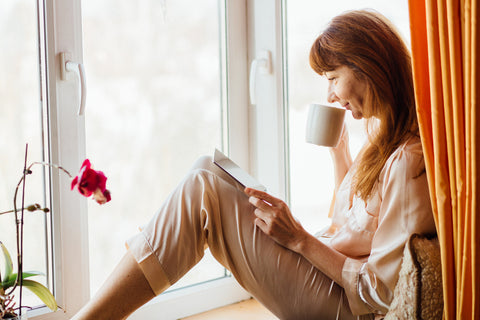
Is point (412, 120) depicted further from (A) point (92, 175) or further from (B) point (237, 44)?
(B) point (237, 44)

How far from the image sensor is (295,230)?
1429 mm

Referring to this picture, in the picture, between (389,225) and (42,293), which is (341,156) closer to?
(389,225)

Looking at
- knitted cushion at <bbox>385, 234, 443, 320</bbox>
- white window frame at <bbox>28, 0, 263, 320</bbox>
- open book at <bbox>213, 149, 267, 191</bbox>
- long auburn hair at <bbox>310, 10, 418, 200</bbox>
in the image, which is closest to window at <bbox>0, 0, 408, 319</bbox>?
white window frame at <bbox>28, 0, 263, 320</bbox>

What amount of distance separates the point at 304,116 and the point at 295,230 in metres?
0.81

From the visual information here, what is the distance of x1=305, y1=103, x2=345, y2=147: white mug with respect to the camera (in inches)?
64.9

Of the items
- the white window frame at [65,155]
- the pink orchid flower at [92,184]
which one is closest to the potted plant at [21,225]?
the pink orchid flower at [92,184]

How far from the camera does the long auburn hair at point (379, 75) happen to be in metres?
1.42

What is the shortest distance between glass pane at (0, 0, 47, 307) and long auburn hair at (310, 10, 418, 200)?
0.90m

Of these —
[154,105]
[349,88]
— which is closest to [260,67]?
[154,105]

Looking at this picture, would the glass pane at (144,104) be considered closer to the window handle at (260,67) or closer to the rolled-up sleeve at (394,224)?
the window handle at (260,67)

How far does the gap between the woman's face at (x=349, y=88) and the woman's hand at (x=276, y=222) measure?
34cm

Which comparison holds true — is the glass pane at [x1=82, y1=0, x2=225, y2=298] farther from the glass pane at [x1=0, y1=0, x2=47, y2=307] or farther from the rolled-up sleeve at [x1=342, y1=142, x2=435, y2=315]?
the rolled-up sleeve at [x1=342, y1=142, x2=435, y2=315]

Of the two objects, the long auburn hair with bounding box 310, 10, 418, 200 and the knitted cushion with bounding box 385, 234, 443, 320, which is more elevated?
the long auburn hair with bounding box 310, 10, 418, 200

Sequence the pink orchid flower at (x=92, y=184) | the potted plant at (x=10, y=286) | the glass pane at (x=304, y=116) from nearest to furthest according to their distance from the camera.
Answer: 1. the pink orchid flower at (x=92, y=184)
2. the potted plant at (x=10, y=286)
3. the glass pane at (x=304, y=116)
